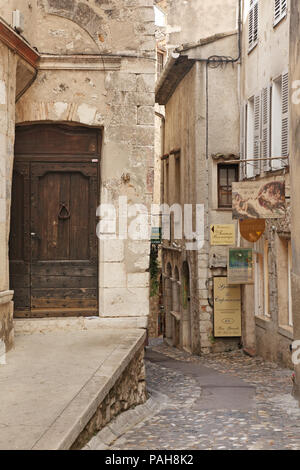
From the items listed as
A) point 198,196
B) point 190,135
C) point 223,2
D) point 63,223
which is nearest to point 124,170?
point 63,223

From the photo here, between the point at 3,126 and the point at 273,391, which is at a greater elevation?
the point at 3,126

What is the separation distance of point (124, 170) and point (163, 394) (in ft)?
10.7

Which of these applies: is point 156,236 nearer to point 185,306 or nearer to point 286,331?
point 185,306

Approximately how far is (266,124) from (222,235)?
159 inches

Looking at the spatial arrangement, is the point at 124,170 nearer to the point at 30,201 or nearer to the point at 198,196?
the point at 30,201

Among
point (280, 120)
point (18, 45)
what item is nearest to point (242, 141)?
point (280, 120)

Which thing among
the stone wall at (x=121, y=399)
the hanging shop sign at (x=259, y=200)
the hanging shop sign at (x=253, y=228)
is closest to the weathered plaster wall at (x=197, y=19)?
the hanging shop sign at (x=253, y=228)

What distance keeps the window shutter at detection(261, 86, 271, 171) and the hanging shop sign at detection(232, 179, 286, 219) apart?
4.34 ft

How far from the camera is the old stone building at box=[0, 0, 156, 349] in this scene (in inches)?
362

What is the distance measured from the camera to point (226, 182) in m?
17.5

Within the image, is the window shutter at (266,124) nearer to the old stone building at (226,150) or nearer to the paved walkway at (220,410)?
the old stone building at (226,150)

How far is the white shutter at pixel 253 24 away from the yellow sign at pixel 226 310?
5730 mm

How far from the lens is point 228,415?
7.90m

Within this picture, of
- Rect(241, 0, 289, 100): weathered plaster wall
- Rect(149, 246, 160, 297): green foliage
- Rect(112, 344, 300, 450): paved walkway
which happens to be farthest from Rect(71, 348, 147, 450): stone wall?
Rect(149, 246, 160, 297): green foliage
